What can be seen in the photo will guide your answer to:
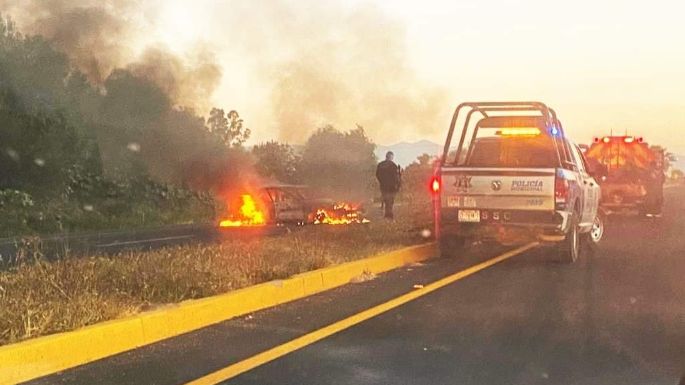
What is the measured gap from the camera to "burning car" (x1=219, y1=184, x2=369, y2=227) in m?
24.1

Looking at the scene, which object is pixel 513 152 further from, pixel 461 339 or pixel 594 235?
pixel 461 339

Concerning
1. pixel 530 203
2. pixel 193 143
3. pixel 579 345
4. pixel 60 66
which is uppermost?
pixel 60 66

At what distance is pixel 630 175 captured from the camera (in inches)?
1072

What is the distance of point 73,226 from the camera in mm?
25109

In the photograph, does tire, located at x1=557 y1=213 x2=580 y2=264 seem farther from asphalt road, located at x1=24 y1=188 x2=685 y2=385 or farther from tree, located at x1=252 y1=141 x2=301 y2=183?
tree, located at x1=252 y1=141 x2=301 y2=183

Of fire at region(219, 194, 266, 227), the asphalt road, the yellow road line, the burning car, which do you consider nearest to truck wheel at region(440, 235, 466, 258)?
the yellow road line

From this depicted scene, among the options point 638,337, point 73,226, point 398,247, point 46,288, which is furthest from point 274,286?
point 73,226

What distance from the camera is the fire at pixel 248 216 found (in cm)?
2464

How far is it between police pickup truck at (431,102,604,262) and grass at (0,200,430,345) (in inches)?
46.7

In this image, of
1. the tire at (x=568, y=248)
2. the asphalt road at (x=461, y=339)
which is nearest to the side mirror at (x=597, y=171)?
the tire at (x=568, y=248)

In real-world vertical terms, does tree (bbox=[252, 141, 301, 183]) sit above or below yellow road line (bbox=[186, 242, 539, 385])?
above

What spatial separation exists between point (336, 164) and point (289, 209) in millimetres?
11512

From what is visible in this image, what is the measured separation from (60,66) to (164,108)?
433cm

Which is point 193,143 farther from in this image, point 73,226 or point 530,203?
point 530,203
